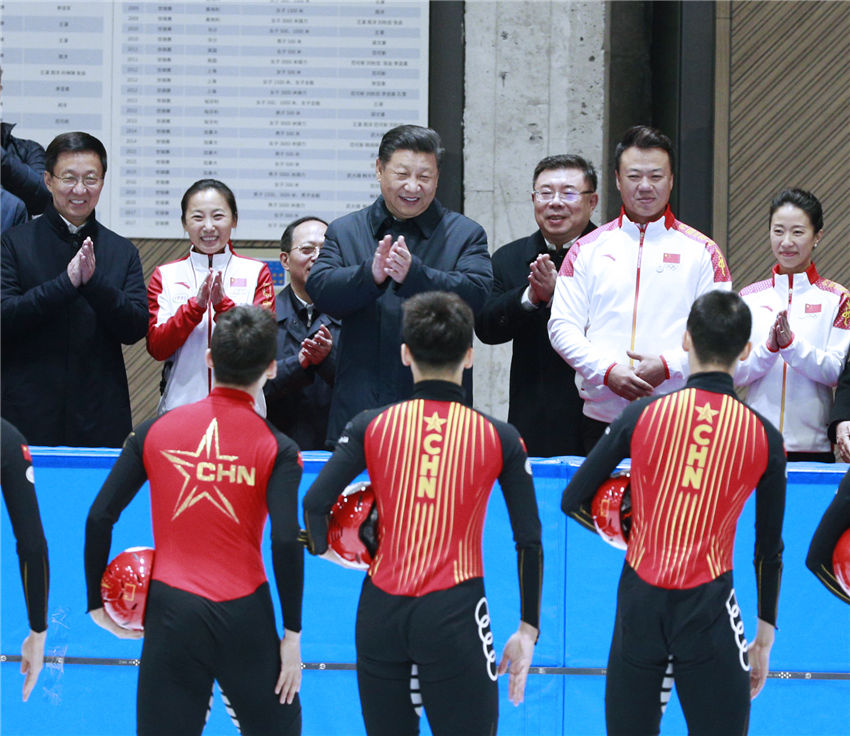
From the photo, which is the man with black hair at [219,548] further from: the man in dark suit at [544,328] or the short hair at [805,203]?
the short hair at [805,203]

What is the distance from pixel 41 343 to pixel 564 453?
2.27 m

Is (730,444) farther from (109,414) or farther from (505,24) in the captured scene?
(505,24)

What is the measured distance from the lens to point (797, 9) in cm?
730

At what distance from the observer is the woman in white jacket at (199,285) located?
4895mm

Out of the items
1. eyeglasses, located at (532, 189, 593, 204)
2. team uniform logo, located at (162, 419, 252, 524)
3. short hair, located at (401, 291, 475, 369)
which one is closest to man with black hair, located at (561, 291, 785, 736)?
short hair, located at (401, 291, 475, 369)

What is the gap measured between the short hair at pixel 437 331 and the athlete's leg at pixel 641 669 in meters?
0.84

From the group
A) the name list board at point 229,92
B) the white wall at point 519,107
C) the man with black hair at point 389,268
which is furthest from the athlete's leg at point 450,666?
the name list board at point 229,92

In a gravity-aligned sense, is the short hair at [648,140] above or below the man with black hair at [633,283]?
above

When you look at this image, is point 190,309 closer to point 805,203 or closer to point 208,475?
point 208,475

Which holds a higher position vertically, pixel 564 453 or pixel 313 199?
pixel 313 199

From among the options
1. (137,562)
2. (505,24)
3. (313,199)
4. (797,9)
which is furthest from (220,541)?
(797,9)

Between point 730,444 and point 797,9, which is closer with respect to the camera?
point 730,444

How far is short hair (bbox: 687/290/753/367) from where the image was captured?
3107mm

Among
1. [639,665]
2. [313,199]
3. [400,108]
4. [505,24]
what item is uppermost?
[505,24]
